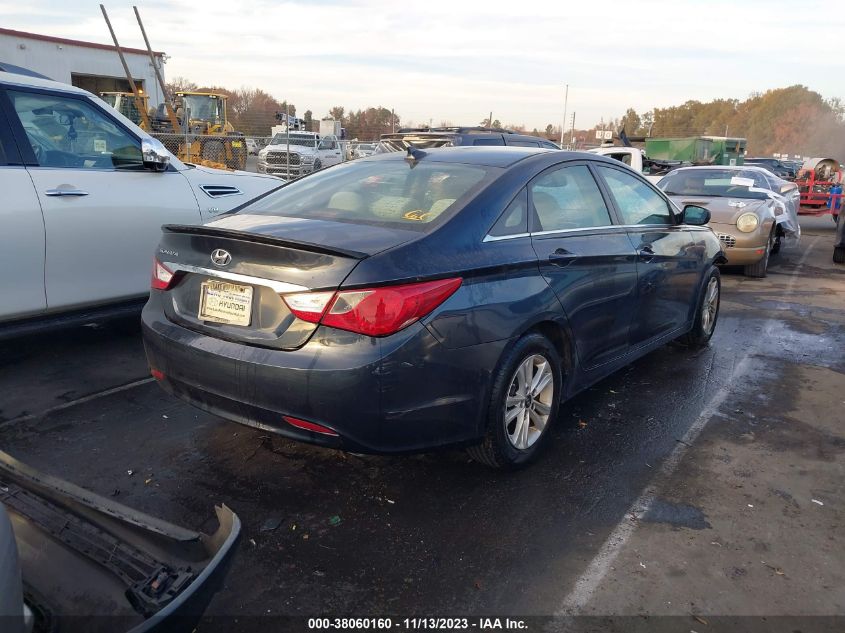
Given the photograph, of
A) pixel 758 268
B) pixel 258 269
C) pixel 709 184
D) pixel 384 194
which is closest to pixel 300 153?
pixel 709 184

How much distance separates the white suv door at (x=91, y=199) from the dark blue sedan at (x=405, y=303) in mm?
1539

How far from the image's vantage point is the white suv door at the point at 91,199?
4578mm

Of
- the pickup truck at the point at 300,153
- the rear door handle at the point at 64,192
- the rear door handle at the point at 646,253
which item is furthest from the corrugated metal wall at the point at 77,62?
the rear door handle at the point at 646,253

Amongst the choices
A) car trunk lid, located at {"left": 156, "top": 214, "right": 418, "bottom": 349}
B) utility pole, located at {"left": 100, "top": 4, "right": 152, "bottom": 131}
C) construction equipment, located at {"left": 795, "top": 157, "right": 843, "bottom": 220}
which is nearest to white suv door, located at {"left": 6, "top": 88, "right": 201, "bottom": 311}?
car trunk lid, located at {"left": 156, "top": 214, "right": 418, "bottom": 349}

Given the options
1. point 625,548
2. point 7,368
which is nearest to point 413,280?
point 625,548

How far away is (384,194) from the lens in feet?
12.0

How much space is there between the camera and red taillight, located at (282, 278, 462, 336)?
2.75m

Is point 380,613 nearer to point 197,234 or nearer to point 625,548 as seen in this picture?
point 625,548

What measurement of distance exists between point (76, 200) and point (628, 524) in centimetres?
408

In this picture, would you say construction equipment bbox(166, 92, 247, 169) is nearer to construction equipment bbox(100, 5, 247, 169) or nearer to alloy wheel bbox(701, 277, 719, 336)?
construction equipment bbox(100, 5, 247, 169)

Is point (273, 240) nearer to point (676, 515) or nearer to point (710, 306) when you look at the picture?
point (676, 515)

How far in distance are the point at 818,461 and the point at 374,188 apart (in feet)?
9.73

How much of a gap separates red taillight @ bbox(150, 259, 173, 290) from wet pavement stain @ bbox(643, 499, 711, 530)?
2.59 metres

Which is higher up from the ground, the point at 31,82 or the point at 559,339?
the point at 31,82
